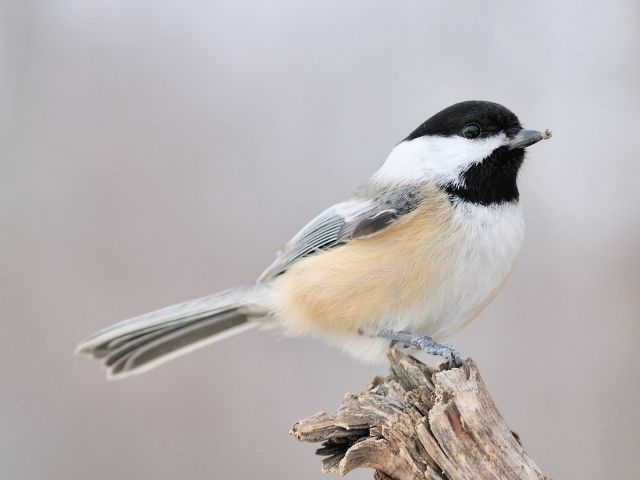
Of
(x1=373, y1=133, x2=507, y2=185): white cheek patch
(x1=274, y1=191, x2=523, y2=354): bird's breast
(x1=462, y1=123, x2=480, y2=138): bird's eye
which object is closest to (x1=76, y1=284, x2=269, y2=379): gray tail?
(x1=274, y1=191, x2=523, y2=354): bird's breast

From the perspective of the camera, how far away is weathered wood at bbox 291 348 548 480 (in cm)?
175

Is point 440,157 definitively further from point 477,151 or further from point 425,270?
point 425,270

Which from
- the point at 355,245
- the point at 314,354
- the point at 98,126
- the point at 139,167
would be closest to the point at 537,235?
the point at 314,354

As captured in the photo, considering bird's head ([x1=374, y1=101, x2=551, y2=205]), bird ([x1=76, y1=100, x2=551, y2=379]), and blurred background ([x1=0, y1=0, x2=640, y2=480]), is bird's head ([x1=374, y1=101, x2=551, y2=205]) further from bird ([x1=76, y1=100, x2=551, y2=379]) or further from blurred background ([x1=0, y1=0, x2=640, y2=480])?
blurred background ([x1=0, y1=0, x2=640, y2=480])

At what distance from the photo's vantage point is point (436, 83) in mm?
4133

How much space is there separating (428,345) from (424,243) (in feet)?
1.00

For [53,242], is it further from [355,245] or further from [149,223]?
[355,245]

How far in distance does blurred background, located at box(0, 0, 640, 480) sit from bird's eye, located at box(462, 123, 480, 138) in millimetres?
1691

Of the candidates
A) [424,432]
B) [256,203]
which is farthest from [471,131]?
[256,203]

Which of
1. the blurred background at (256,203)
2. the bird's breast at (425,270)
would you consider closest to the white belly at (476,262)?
the bird's breast at (425,270)

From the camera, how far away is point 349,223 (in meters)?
2.48

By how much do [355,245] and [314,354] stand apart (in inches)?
63.2

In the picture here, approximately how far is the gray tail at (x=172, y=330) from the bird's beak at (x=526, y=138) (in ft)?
3.28

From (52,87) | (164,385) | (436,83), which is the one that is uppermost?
(52,87)
